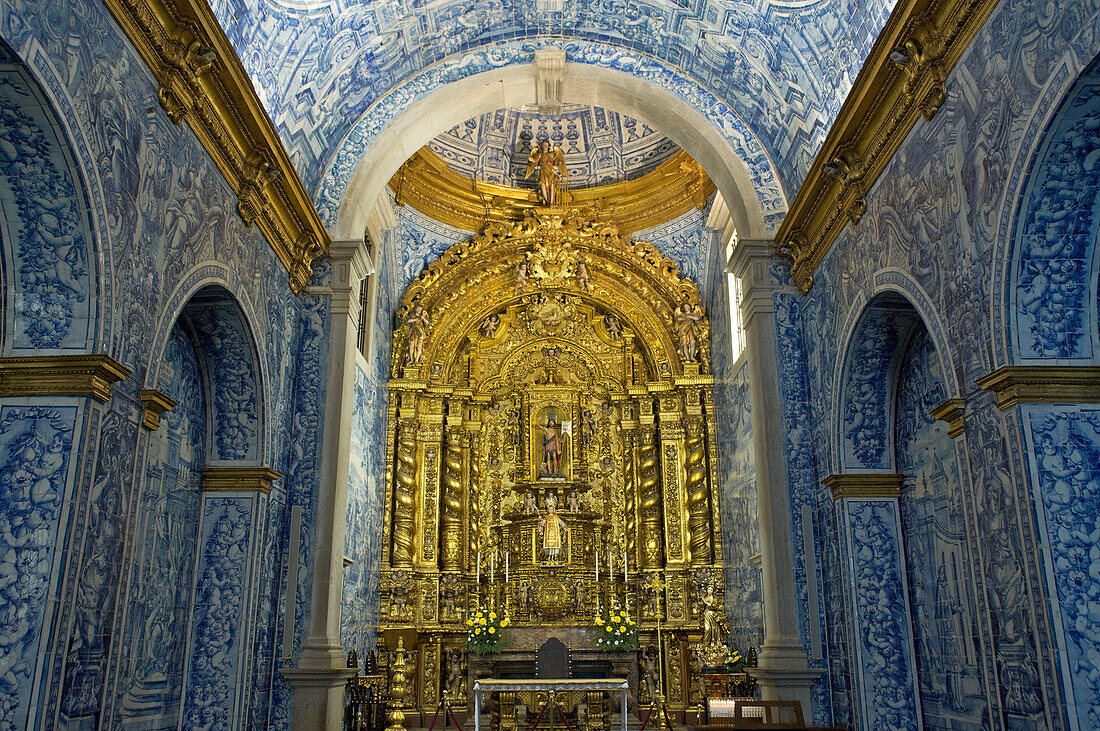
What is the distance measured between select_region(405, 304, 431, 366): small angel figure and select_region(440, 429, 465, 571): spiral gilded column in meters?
1.73

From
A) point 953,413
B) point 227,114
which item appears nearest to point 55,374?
point 227,114

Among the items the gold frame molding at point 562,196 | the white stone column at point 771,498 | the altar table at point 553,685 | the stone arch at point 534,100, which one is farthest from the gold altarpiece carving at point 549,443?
the white stone column at point 771,498

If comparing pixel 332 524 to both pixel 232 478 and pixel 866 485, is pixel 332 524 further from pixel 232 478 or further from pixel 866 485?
pixel 866 485

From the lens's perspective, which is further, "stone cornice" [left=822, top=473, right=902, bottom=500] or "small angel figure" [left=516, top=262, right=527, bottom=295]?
"small angel figure" [left=516, top=262, right=527, bottom=295]

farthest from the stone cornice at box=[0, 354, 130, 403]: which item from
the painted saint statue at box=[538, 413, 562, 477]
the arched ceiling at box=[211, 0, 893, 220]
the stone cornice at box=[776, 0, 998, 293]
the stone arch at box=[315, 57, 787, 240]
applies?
the painted saint statue at box=[538, 413, 562, 477]

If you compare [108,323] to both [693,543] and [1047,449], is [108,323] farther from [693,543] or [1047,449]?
[693,543]

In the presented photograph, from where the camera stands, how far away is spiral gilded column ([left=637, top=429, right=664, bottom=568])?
57.4 feet

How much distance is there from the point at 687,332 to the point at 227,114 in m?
11.4

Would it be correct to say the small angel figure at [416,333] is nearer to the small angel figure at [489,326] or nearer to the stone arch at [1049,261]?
the small angel figure at [489,326]

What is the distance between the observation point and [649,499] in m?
17.9

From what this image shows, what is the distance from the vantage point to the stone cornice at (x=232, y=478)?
1033 cm

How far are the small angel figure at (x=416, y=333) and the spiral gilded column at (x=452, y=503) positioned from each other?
1735 millimetres

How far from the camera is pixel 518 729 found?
1495cm

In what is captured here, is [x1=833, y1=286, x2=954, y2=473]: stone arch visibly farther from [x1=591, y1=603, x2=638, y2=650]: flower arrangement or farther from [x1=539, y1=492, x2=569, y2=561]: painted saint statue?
[x1=539, y1=492, x2=569, y2=561]: painted saint statue
